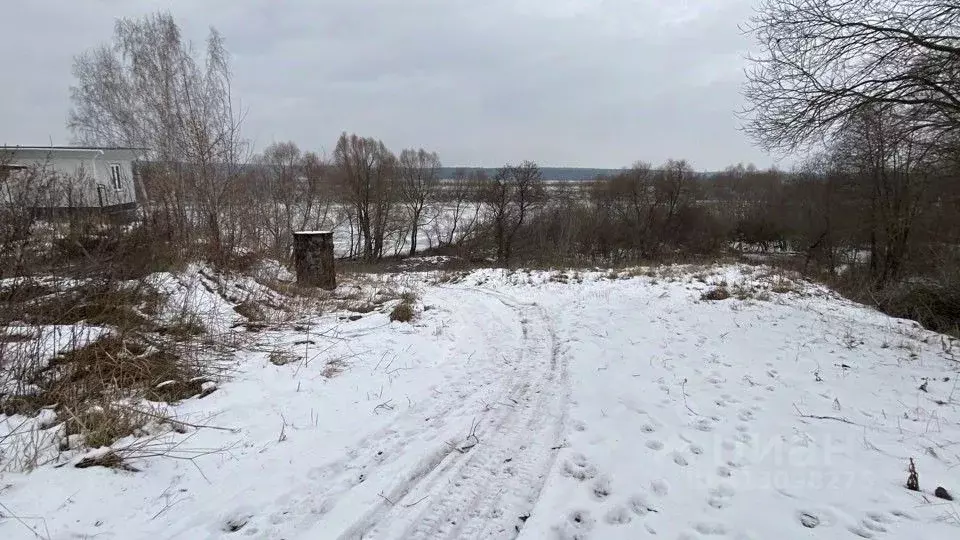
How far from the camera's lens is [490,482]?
300 centimetres

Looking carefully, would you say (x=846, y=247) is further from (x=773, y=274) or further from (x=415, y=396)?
(x=415, y=396)

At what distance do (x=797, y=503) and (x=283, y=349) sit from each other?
531 cm

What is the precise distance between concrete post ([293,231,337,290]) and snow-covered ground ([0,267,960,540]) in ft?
11.4

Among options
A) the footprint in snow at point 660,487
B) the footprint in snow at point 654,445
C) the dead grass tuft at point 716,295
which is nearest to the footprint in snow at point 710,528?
the footprint in snow at point 660,487

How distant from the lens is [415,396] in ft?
14.6

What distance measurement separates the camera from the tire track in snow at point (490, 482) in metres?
2.55

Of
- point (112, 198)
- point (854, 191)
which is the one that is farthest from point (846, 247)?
point (112, 198)

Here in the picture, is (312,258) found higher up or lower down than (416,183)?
lower down

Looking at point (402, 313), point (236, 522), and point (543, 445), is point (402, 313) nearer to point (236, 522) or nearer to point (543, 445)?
point (543, 445)

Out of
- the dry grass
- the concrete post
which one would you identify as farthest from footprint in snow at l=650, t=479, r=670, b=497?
the concrete post

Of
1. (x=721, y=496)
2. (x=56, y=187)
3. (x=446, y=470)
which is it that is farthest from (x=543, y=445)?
(x=56, y=187)

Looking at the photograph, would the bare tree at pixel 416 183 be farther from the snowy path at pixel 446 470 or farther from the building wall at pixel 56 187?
the snowy path at pixel 446 470

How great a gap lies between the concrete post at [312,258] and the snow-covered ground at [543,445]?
348 cm

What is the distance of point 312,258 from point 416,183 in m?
37.1
